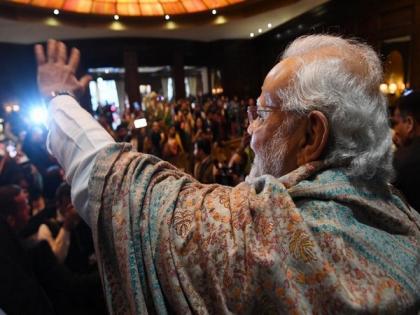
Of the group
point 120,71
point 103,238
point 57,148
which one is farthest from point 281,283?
point 120,71

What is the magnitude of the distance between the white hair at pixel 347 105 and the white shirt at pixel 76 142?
529 millimetres

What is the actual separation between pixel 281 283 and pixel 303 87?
485mm

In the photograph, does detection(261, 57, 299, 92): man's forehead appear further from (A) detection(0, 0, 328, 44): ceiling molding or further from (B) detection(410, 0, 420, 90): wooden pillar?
(A) detection(0, 0, 328, 44): ceiling molding

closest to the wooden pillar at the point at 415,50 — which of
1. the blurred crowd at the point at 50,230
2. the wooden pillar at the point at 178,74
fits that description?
the blurred crowd at the point at 50,230

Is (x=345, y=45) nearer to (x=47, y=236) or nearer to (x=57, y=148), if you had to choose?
(x=57, y=148)

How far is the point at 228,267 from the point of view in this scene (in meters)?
0.74

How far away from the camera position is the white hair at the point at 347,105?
0.86 metres

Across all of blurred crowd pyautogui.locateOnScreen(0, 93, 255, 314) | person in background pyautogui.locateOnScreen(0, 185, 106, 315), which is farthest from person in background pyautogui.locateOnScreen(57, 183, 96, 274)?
person in background pyautogui.locateOnScreen(0, 185, 106, 315)

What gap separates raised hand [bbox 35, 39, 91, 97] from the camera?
110 centimetres

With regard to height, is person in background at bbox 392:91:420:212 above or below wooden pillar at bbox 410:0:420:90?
below

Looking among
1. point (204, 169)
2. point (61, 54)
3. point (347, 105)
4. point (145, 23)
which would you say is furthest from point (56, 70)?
point (145, 23)

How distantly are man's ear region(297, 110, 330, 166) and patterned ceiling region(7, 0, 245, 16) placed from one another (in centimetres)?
999

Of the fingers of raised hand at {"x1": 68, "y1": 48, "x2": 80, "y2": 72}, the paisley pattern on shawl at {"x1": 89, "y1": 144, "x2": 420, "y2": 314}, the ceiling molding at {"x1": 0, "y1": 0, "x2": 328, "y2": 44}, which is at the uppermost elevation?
the ceiling molding at {"x1": 0, "y1": 0, "x2": 328, "y2": 44}

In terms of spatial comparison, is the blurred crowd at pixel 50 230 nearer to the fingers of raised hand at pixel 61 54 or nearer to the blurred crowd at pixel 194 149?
the blurred crowd at pixel 194 149
